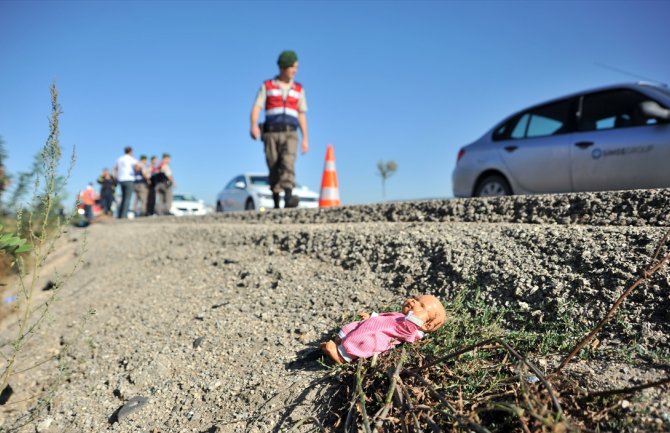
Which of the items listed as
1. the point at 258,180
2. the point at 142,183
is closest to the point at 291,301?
the point at 258,180

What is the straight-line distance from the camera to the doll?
192 cm

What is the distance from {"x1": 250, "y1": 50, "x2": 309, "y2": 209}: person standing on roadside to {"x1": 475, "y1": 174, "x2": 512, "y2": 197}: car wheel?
8.40 ft

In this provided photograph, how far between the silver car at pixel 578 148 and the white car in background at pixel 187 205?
17601 mm

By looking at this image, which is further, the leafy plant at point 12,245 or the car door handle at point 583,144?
the car door handle at point 583,144

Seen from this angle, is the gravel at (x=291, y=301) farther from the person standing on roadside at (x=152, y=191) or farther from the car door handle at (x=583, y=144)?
the person standing on roadside at (x=152, y=191)

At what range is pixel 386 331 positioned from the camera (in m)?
1.95

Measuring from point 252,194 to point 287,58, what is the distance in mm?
7347

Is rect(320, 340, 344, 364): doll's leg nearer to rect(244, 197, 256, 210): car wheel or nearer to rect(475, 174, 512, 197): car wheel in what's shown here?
rect(475, 174, 512, 197): car wheel

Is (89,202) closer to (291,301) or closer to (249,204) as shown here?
(249,204)

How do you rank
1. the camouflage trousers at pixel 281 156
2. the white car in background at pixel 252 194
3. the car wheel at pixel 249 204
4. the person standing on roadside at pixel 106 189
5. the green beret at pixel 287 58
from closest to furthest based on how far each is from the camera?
the green beret at pixel 287 58 < the camouflage trousers at pixel 281 156 < the white car in background at pixel 252 194 < the car wheel at pixel 249 204 < the person standing on roadside at pixel 106 189

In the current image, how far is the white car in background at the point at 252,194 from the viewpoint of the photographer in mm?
13023

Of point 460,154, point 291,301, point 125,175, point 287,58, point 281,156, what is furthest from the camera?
point 125,175

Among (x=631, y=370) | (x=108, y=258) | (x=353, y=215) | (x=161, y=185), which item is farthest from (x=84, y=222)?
(x=631, y=370)

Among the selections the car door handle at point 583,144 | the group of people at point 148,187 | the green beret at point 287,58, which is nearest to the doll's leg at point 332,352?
the car door handle at point 583,144
